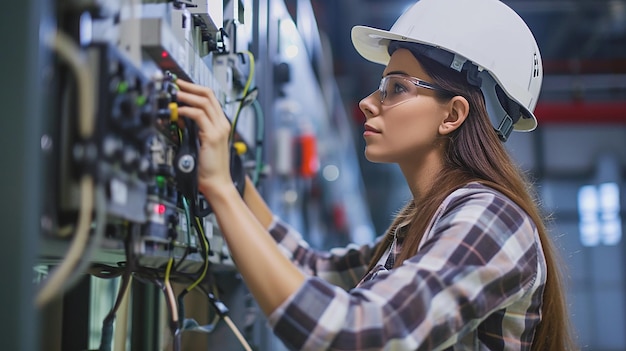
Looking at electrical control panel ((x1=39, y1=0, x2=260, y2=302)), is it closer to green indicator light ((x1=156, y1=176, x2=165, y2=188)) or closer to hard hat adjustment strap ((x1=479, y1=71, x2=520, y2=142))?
green indicator light ((x1=156, y1=176, x2=165, y2=188))

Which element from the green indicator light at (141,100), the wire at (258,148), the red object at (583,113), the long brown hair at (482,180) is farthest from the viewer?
the red object at (583,113)

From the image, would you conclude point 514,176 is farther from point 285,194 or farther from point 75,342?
point 285,194

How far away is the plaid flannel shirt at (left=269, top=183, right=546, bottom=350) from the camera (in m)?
0.94

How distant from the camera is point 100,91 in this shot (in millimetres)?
788

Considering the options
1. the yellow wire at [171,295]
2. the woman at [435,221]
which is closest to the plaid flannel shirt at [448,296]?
the woman at [435,221]

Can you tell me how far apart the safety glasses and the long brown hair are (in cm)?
3

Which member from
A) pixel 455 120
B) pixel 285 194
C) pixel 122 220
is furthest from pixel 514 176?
pixel 285 194

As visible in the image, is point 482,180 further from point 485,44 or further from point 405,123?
point 485,44

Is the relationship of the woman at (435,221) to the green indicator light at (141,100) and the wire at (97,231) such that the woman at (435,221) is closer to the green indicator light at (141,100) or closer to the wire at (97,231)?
the green indicator light at (141,100)

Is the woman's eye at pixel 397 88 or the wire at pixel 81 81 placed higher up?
the woman's eye at pixel 397 88

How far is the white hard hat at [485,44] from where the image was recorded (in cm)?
143

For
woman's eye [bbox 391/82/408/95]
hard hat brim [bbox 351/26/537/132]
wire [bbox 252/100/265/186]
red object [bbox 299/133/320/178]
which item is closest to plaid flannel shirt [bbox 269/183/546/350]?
woman's eye [bbox 391/82/408/95]

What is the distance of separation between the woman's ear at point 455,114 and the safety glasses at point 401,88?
30 mm

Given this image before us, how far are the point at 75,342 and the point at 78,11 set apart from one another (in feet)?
2.85
